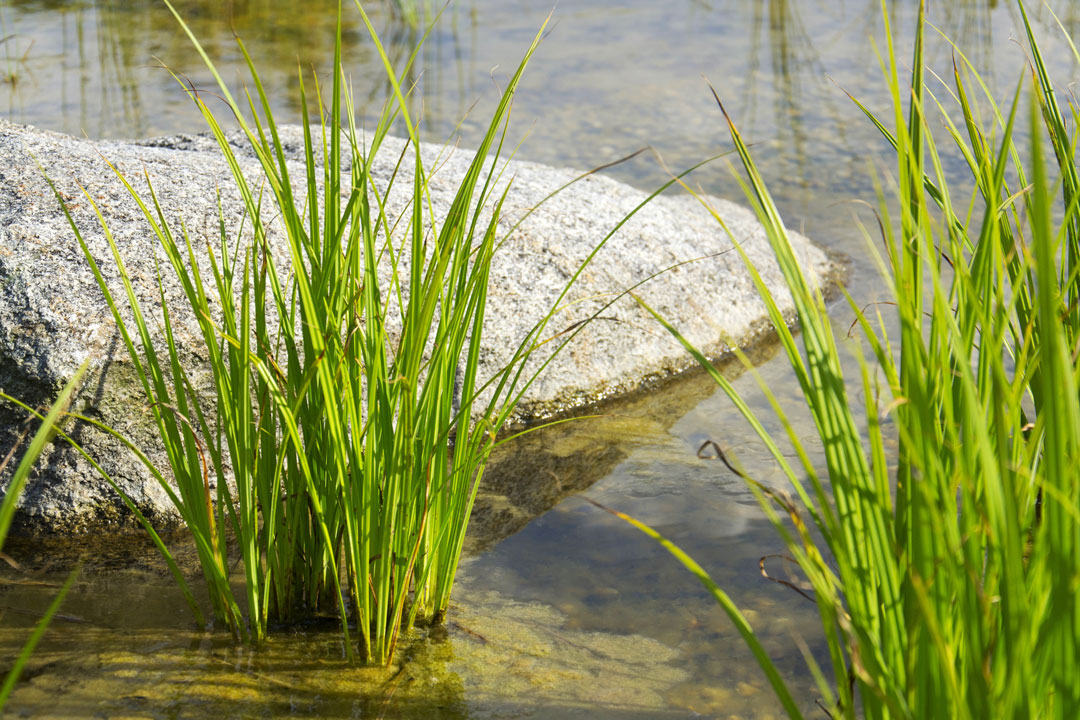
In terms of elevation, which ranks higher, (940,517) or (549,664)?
(940,517)

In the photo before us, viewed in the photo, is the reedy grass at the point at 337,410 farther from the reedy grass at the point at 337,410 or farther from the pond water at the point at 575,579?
the pond water at the point at 575,579

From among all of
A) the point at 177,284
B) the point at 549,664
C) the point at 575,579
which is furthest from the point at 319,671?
the point at 177,284

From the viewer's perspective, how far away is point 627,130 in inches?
239

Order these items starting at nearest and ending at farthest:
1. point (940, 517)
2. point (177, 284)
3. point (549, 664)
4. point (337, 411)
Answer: point (940, 517), point (337, 411), point (549, 664), point (177, 284)

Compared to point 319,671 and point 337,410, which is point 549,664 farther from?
point 337,410

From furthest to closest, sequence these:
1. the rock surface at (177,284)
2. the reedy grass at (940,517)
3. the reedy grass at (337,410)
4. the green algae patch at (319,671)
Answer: the rock surface at (177,284) → the green algae patch at (319,671) → the reedy grass at (337,410) → the reedy grass at (940,517)

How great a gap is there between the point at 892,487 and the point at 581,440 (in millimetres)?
956

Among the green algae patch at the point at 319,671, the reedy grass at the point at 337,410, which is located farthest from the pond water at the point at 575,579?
the reedy grass at the point at 337,410

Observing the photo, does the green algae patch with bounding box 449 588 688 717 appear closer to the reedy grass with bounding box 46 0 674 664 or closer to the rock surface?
the reedy grass with bounding box 46 0 674 664

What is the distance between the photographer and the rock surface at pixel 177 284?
2373mm

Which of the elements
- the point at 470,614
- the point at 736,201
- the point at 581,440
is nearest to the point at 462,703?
the point at 470,614

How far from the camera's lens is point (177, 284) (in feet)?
8.51

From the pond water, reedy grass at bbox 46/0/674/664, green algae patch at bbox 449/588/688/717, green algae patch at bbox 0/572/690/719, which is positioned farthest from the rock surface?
green algae patch at bbox 449/588/688/717

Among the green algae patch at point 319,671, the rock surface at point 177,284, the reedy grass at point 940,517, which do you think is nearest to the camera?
the reedy grass at point 940,517
